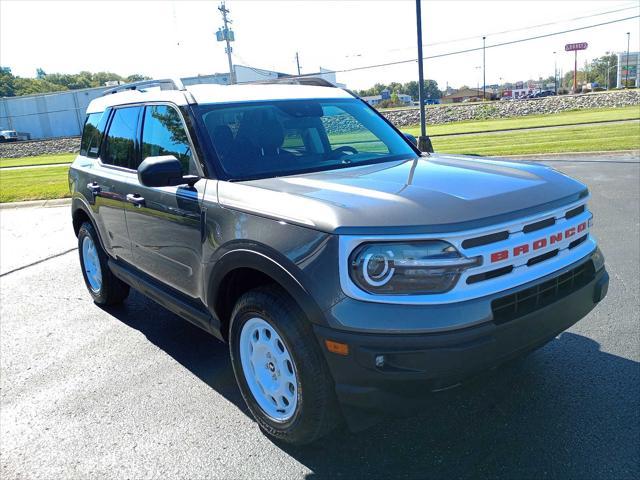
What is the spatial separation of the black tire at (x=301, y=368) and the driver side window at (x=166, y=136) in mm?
1162

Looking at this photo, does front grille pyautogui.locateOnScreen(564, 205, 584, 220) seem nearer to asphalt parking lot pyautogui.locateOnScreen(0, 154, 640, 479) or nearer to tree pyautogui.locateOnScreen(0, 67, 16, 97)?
asphalt parking lot pyautogui.locateOnScreen(0, 154, 640, 479)

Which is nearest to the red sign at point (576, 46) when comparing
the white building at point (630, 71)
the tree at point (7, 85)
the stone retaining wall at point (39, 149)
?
the white building at point (630, 71)

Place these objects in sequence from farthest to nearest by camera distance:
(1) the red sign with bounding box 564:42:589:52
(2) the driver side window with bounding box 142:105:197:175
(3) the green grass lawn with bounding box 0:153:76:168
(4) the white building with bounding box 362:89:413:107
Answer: (1) the red sign with bounding box 564:42:589:52 < (4) the white building with bounding box 362:89:413:107 < (3) the green grass lawn with bounding box 0:153:76:168 < (2) the driver side window with bounding box 142:105:197:175

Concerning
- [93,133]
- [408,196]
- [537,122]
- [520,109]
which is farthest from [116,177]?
[520,109]

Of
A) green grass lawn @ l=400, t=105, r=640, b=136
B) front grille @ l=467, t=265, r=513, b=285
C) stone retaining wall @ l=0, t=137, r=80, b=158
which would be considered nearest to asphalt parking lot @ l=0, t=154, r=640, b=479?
front grille @ l=467, t=265, r=513, b=285

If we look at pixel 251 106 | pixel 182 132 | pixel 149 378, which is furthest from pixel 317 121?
pixel 149 378

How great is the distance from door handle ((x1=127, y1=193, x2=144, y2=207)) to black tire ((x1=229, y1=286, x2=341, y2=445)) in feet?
5.03

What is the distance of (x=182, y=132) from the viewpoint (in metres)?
3.81

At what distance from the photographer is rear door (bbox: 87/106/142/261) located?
458cm

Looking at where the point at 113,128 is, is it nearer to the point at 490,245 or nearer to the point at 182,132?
the point at 182,132

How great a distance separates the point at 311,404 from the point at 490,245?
1.16 m

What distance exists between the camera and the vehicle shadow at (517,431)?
2.79 metres

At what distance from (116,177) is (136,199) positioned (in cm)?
62

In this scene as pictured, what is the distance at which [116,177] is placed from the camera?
185 inches
